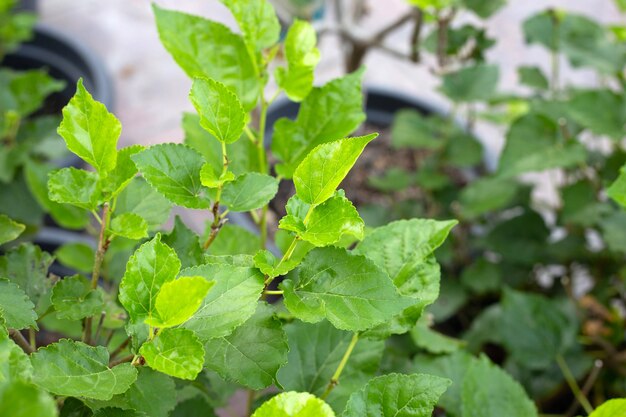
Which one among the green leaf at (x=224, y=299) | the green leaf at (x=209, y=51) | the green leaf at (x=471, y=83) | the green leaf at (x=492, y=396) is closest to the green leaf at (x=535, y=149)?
the green leaf at (x=471, y=83)

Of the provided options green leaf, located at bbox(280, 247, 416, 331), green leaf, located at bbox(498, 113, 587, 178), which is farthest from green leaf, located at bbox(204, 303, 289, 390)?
green leaf, located at bbox(498, 113, 587, 178)

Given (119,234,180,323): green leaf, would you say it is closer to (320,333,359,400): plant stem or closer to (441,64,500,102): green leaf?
(320,333,359,400): plant stem

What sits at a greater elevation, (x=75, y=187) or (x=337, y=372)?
(x=75, y=187)

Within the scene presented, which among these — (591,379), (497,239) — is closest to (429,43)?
(497,239)

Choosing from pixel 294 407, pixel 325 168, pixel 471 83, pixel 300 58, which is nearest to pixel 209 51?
pixel 300 58

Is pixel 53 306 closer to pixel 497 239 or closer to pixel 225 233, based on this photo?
pixel 225 233

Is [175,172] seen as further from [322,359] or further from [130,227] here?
[322,359]
